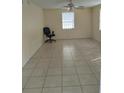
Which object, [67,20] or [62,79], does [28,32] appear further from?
[67,20]

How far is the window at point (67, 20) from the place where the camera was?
11.2 metres

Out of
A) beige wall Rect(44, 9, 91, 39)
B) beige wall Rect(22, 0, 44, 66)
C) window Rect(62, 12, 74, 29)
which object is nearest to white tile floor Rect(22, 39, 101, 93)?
beige wall Rect(22, 0, 44, 66)

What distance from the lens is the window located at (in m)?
11.2

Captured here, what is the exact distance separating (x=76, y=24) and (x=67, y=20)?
664 millimetres

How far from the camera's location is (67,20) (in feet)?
36.9

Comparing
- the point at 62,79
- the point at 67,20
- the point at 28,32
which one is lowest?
the point at 62,79

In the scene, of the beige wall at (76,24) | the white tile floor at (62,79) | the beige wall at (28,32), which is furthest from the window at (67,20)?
the white tile floor at (62,79)

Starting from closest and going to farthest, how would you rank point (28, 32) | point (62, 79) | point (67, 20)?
point (62, 79) → point (28, 32) → point (67, 20)

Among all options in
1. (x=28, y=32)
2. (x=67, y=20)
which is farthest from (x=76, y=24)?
(x=28, y=32)
